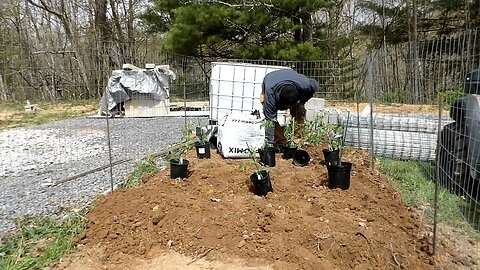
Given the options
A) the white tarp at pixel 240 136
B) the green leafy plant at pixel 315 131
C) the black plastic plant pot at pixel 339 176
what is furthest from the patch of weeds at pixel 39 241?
the green leafy plant at pixel 315 131

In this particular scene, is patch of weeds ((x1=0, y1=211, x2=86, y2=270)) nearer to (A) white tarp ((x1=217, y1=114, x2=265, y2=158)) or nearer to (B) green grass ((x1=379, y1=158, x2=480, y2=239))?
(A) white tarp ((x1=217, y1=114, x2=265, y2=158))

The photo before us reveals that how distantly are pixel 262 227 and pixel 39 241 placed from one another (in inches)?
68.7

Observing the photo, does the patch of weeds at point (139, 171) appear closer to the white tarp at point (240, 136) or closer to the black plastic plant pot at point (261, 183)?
the white tarp at point (240, 136)

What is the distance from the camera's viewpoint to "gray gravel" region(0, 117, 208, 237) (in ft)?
A: 12.9

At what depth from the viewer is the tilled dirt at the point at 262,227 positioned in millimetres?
2709

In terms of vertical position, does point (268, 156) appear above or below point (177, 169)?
above

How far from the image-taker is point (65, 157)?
5855 mm

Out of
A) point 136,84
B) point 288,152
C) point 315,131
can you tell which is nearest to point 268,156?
point 288,152

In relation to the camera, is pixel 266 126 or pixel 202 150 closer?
pixel 266 126

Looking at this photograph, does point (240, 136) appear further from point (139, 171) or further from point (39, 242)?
point (39, 242)

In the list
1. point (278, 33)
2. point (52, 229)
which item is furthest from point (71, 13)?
point (52, 229)

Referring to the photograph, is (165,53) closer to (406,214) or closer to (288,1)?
(288,1)

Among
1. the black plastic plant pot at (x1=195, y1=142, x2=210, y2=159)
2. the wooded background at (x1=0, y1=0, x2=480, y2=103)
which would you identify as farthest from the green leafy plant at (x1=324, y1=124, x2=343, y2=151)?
the wooded background at (x1=0, y1=0, x2=480, y2=103)

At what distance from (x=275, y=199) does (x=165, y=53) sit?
9.80 m
